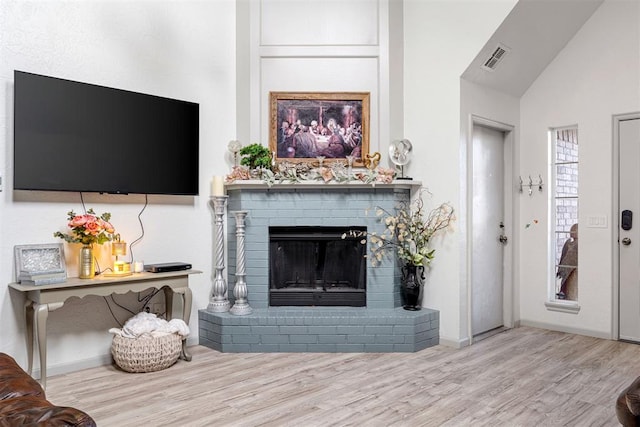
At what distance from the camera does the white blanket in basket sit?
139 inches

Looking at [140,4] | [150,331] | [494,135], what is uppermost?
[140,4]

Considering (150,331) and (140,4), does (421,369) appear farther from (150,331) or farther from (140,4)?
(140,4)

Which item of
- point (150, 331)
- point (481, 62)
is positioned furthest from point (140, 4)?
point (481, 62)

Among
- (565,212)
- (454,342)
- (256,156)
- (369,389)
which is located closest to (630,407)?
(369,389)

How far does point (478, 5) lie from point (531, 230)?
226 cm

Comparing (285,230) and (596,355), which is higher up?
(285,230)

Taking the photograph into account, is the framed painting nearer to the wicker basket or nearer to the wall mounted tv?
the wall mounted tv

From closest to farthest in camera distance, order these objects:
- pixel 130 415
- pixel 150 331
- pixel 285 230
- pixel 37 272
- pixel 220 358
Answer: pixel 130 415, pixel 37 272, pixel 150 331, pixel 220 358, pixel 285 230

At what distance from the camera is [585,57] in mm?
4602

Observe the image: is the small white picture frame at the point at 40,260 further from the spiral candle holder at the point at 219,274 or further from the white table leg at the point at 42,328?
the spiral candle holder at the point at 219,274

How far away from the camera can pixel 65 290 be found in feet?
10.4

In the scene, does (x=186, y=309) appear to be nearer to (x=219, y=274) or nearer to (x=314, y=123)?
(x=219, y=274)

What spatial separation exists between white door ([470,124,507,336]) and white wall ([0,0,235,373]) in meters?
2.38

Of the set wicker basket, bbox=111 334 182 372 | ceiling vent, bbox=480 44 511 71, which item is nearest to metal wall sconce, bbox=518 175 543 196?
ceiling vent, bbox=480 44 511 71
